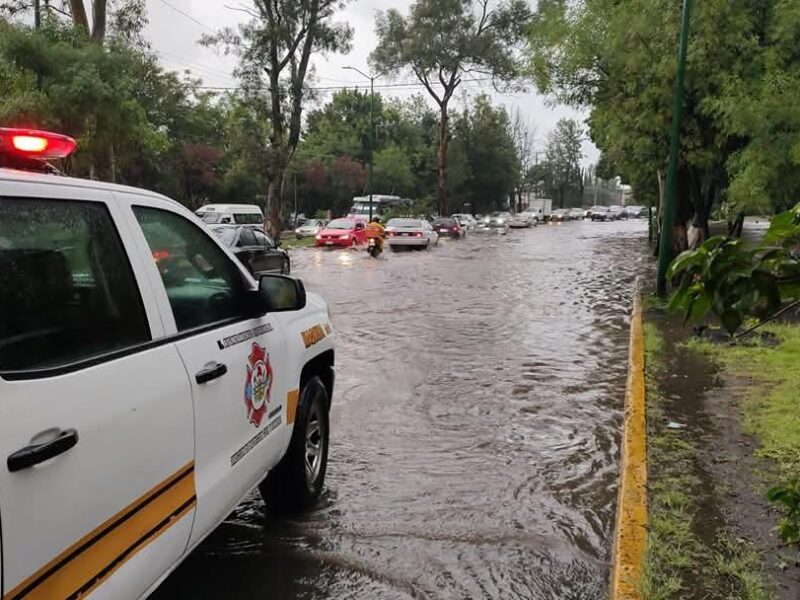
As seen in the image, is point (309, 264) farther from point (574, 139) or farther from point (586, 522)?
point (574, 139)

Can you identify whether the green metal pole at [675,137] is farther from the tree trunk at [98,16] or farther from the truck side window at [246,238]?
the tree trunk at [98,16]

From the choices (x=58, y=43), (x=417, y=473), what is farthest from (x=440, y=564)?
(x=58, y=43)

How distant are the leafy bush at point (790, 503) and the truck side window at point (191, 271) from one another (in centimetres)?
220

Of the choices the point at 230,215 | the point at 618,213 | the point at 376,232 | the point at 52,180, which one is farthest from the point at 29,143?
the point at 618,213

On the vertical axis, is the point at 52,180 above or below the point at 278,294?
above

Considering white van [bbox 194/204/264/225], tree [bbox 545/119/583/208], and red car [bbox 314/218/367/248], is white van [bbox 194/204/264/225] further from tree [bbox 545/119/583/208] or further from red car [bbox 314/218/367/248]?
tree [bbox 545/119/583/208]

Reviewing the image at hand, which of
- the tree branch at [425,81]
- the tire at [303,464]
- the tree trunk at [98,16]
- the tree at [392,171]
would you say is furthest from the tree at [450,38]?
A: the tire at [303,464]

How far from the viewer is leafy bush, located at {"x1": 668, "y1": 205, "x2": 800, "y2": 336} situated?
84.6 inches

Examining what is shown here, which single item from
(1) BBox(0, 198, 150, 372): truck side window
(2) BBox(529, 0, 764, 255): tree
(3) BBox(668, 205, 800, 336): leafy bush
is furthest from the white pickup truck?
(2) BBox(529, 0, 764, 255): tree

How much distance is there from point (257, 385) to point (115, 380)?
112cm

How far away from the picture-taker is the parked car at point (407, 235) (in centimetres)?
3084

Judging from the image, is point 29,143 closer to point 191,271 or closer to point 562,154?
point 191,271

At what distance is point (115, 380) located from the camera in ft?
7.20

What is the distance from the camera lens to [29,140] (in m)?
2.51
